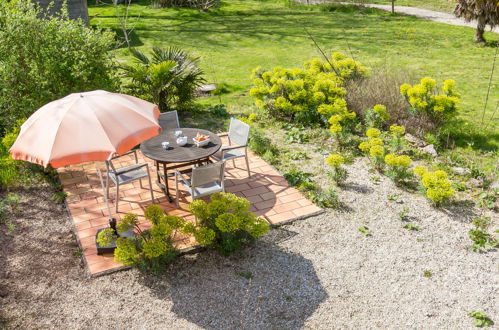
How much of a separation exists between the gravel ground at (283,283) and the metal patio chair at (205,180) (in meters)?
0.90

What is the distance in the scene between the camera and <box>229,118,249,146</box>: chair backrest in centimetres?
717

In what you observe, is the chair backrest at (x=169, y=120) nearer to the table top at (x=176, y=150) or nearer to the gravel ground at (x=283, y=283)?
the table top at (x=176, y=150)

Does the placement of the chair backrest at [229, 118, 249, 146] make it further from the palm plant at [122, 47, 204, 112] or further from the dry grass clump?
the dry grass clump

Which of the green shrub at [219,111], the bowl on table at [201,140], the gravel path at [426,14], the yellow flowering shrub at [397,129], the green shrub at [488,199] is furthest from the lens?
the gravel path at [426,14]

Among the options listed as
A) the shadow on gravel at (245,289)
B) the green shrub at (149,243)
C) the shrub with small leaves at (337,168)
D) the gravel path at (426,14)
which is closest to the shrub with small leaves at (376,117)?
the shrub with small leaves at (337,168)

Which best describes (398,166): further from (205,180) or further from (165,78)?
(165,78)

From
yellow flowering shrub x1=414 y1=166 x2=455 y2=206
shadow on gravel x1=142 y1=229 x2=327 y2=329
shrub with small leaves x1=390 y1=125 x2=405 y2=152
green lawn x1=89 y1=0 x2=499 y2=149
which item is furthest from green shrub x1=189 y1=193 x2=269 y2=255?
green lawn x1=89 y1=0 x2=499 y2=149

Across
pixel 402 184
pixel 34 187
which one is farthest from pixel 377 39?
pixel 34 187

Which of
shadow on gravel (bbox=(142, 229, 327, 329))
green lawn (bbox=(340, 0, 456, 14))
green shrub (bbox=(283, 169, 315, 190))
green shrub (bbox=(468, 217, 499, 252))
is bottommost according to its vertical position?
shadow on gravel (bbox=(142, 229, 327, 329))

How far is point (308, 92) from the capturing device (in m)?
9.16

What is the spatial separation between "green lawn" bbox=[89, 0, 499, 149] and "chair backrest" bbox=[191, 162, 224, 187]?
4.72 metres

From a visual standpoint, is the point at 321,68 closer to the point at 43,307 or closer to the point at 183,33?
the point at 43,307

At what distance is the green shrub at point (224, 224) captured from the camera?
5156mm

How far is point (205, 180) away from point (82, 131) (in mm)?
1893
